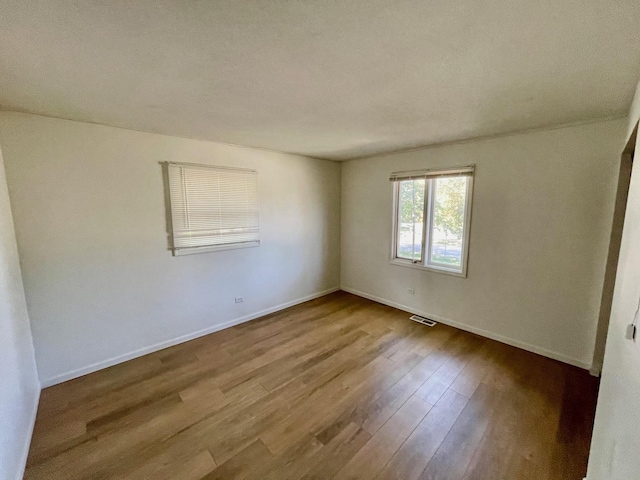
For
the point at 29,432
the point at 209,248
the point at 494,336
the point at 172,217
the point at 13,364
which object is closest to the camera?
the point at 13,364

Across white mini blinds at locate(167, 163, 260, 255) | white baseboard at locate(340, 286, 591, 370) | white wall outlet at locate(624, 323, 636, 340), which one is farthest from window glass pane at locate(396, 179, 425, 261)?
white wall outlet at locate(624, 323, 636, 340)

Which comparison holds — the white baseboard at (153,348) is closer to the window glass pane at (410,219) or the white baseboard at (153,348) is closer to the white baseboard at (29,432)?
the white baseboard at (29,432)

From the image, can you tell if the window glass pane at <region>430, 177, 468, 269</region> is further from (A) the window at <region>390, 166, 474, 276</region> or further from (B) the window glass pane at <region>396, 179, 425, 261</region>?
(B) the window glass pane at <region>396, 179, 425, 261</region>

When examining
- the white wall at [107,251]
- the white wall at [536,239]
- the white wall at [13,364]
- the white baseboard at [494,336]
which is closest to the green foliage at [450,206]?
the white wall at [536,239]

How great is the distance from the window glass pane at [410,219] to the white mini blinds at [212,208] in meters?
2.13

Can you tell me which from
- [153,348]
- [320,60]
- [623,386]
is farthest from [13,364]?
[623,386]

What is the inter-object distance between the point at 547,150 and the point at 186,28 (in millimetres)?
3187

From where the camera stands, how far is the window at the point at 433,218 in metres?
3.26

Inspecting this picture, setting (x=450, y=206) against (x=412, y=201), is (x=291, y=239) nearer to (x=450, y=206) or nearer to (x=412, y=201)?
(x=412, y=201)

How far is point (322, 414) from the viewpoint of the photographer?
2000 millimetres

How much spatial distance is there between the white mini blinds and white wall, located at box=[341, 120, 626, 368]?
2.28 meters

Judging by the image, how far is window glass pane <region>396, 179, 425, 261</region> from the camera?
369 cm

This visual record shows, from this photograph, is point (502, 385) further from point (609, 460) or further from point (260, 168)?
point (260, 168)

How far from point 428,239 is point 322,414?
259 cm
